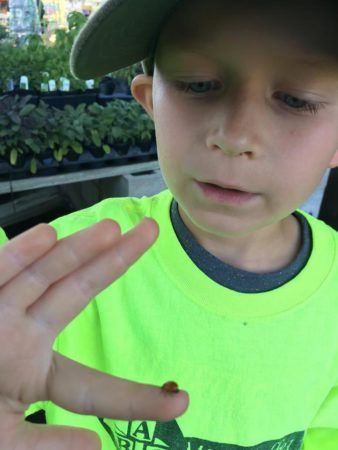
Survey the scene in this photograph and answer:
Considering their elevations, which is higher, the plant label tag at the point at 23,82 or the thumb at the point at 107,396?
the plant label tag at the point at 23,82

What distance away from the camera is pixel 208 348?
33.7 inches

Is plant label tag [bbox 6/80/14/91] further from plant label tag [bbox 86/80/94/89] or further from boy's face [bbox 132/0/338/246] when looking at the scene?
boy's face [bbox 132/0/338/246]

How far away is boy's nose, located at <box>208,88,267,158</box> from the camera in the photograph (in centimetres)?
67

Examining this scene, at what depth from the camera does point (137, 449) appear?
2.90 feet

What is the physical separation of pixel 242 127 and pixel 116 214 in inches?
15.0

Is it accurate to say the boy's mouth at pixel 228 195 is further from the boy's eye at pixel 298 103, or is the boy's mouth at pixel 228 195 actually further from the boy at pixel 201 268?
the boy's eye at pixel 298 103

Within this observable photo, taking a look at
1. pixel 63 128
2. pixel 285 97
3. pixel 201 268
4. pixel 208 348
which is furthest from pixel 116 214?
pixel 63 128

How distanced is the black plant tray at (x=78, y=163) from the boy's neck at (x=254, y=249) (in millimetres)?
1881

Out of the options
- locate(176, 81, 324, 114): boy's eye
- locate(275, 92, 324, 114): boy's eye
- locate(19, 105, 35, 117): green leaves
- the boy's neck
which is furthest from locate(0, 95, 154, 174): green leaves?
locate(275, 92, 324, 114): boy's eye

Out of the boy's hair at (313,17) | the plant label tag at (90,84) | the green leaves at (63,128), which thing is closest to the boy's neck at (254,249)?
the boy's hair at (313,17)

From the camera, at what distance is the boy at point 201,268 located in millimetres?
503

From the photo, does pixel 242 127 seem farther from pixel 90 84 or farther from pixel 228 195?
pixel 90 84

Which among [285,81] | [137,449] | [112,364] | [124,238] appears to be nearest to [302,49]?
[285,81]

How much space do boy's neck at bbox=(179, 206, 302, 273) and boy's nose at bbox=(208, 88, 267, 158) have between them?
0.29 metres
